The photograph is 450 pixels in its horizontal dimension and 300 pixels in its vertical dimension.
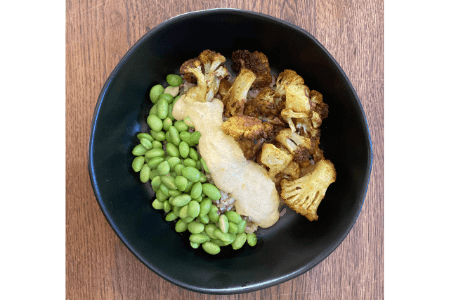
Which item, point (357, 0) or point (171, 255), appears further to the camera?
point (357, 0)

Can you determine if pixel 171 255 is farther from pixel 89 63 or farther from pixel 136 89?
pixel 89 63

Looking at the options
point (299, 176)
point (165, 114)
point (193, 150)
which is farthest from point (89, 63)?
point (299, 176)

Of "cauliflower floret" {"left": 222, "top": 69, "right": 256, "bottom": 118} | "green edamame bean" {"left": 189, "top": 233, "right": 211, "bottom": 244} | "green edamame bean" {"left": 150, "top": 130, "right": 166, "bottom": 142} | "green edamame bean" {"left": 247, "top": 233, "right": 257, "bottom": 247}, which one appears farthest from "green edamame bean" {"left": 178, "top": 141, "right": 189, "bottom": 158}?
"green edamame bean" {"left": 247, "top": 233, "right": 257, "bottom": 247}

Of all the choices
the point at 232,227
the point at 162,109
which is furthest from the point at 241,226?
the point at 162,109

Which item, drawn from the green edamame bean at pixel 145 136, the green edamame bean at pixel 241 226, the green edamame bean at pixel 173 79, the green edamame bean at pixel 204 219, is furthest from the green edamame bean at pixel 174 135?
the green edamame bean at pixel 241 226

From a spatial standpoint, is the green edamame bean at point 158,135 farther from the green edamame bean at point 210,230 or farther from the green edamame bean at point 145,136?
the green edamame bean at point 210,230

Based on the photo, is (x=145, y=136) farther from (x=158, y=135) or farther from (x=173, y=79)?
(x=173, y=79)

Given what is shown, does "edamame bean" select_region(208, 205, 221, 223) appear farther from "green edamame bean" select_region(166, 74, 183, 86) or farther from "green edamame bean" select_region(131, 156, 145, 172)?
"green edamame bean" select_region(166, 74, 183, 86)
